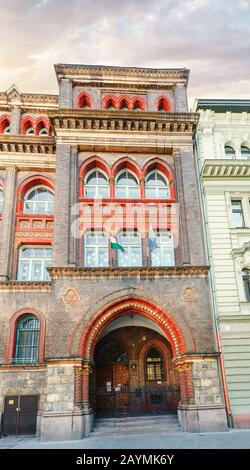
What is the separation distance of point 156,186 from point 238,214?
16.1 ft

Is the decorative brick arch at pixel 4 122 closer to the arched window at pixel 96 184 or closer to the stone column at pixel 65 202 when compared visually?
the stone column at pixel 65 202

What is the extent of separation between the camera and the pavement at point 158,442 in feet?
38.0

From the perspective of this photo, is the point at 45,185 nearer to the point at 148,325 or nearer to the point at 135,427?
the point at 148,325

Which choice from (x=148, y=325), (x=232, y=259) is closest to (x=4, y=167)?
(x=148, y=325)

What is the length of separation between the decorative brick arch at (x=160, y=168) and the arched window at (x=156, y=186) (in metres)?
0.25

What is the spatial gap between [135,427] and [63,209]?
11.0 m

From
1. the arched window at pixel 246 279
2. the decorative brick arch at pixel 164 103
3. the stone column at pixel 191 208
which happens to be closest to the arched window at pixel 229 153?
the stone column at pixel 191 208

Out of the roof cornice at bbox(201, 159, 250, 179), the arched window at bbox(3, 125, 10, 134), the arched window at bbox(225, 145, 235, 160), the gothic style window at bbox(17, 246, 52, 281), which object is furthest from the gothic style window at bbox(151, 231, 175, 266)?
the arched window at bbox(3, 125, 10, 134)

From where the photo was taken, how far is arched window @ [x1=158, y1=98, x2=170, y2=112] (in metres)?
21.7

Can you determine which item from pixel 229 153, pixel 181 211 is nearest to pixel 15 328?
pixel 181 211

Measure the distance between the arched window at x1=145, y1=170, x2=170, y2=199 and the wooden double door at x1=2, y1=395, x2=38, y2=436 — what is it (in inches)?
477

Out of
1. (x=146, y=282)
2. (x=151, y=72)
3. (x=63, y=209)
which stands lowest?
(x=146, y=282)

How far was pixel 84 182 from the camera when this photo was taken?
64.4ft
